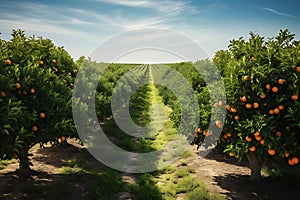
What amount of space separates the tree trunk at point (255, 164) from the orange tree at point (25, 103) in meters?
4.40

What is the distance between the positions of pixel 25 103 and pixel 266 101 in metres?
5.19

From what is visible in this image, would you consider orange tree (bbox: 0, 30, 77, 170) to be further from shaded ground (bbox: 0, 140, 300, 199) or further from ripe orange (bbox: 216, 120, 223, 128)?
ripe orange (bbox: 216, 120, 223, 128)

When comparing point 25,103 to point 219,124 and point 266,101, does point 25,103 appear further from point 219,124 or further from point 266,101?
point 266,101

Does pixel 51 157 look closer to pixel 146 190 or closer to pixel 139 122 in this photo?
pixel 146 190

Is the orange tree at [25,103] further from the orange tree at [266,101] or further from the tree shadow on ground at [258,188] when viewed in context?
the tree shadow on ground at [258,188]

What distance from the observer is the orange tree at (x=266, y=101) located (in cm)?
540

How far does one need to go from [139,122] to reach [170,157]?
5.95m

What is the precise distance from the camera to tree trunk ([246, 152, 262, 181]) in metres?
6.66

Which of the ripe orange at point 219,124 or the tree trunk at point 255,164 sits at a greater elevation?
the ripe orange at point 219,124

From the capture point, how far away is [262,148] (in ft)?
18.6

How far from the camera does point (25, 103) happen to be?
235 inches

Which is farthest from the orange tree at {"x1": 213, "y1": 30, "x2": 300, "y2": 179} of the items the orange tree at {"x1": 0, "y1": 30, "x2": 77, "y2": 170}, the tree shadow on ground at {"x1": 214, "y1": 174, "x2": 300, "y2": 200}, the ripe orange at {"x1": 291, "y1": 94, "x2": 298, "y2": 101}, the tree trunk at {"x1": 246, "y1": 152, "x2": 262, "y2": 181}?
the orange tree at {"x1": 0, "y1": 30, "x2": 77, "y2": 170}

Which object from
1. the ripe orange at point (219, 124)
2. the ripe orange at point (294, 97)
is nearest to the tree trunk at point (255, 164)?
the ripe orange at point (219, 124)

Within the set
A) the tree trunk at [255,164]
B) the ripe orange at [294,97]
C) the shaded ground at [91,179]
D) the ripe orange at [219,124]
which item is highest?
the ripe orange at [294,97]
